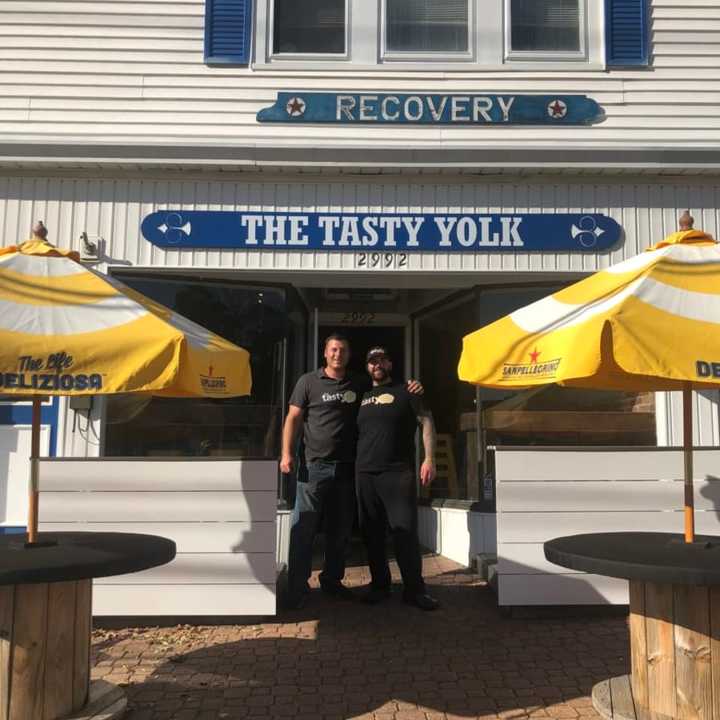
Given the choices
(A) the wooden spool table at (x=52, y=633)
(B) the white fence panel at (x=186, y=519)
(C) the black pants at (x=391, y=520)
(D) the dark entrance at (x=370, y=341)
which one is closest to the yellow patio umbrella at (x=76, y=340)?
(A) the wooden spool table at (x=52, y=633)

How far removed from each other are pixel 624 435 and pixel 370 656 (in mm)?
3337

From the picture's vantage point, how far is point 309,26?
657cm

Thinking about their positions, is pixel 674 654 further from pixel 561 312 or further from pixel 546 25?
pixel 546 25

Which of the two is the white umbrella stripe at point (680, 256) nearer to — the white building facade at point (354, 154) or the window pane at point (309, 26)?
the white building facade at point (354, 154)

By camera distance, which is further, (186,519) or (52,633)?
(186,519)

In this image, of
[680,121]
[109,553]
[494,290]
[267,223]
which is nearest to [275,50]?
[267,223]

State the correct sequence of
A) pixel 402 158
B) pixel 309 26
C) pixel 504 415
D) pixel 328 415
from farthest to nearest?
pixel 504 415 → pixel 309 26 → pixel 402 158 → pixel 328 415

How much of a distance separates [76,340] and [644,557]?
262 cm

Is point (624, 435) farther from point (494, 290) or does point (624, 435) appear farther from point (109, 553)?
point (109, 553)

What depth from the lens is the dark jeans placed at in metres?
5.11

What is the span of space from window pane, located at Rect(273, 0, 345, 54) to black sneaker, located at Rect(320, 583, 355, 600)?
4.59 metres

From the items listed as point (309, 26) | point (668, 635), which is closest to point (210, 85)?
point (309, 26)

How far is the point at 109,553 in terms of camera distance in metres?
3.29

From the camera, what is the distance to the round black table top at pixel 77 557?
2.94 m
